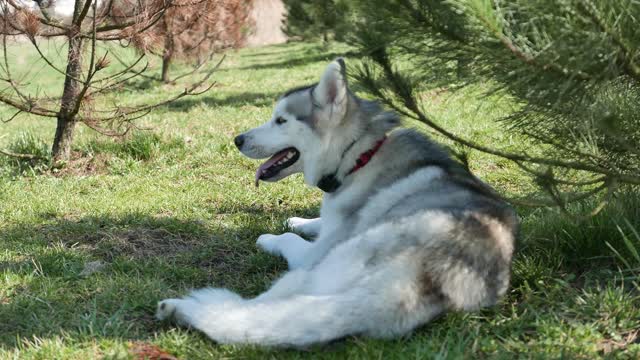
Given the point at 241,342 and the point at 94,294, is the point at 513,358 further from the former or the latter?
the point at 94,294

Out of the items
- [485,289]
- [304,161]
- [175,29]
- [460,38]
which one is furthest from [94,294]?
[175,29]

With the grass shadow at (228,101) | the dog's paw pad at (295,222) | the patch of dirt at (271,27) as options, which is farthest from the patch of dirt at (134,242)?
the patch of dirt at (271,27)

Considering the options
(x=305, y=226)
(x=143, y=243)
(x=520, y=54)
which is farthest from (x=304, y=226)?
(x=520, y=54)

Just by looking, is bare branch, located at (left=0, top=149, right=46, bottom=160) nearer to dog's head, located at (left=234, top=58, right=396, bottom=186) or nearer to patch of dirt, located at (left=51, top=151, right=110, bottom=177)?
patch of dirt, located at (left=51, top=151, right=110, bottom=177)

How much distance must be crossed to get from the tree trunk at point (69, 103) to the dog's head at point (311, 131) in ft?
9.61

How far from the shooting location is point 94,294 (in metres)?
3.27

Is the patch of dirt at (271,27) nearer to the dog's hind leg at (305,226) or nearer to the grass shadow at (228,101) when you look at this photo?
the grass shadow at (228,101)

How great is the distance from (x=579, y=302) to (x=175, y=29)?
616cm

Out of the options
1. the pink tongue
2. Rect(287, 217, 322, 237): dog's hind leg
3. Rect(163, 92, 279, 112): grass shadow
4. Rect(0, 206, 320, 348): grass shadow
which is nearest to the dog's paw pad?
Rect(287, 217, 322, 237): dog's hind leg

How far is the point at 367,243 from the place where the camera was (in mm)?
2730

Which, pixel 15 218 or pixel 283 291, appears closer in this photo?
pixel 283 291

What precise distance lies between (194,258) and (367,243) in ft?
5.04

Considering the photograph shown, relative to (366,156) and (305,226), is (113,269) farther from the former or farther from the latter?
(366,156)

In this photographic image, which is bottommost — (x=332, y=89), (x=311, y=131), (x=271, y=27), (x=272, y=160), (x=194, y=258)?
(x=194, y=258)
